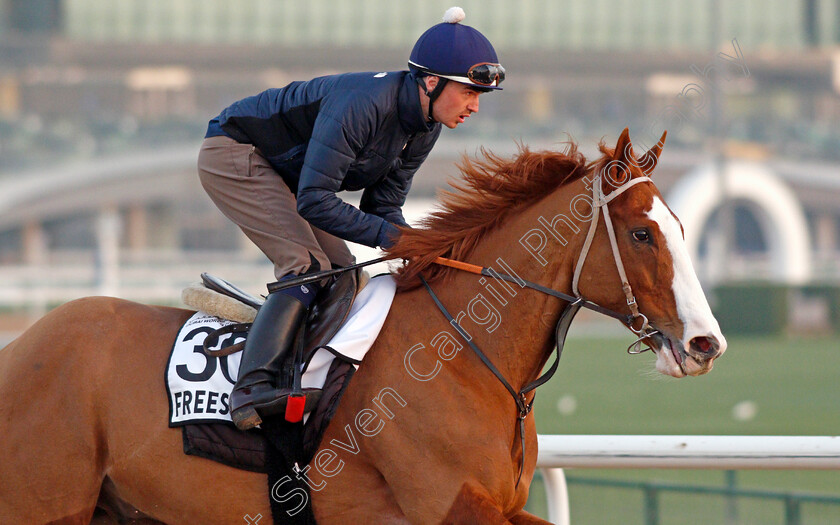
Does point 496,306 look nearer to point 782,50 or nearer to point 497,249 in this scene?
point 497,249

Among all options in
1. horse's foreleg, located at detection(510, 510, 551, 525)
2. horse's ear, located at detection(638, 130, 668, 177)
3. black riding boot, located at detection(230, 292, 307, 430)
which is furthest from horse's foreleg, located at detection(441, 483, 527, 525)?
horse's ear, located at detection(638, 130, 668, 177)

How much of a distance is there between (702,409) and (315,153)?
10.6m

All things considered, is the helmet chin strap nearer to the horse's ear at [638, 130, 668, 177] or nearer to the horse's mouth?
the horse's ear at [638, 130, 668, 177]

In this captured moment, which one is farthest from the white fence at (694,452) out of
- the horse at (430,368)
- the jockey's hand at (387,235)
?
the jockey's hand at (387,235)

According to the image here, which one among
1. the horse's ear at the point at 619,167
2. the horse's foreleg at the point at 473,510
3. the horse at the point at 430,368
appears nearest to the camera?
the horse's foreleg at the point at 473,510

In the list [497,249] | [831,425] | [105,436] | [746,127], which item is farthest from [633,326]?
[746,127]

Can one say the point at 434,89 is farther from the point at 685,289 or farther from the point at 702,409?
the point at 702,409

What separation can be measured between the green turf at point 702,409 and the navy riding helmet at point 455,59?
112 cm

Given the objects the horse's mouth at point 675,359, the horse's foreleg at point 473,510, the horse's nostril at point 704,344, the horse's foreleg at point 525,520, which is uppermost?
the horse's nostril at point 704,344

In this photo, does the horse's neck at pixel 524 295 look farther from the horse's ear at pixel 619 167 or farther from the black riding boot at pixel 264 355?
the black riding boot at pixel 264 355

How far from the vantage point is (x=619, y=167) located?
11.4 ft

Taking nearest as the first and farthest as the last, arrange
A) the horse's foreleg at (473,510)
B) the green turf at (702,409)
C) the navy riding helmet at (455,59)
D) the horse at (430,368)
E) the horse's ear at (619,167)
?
the horse's foreleg at (473,510) → the horse at (430,368) → the horse's ear at (619,167) → the navy riding helmet at (455,59) → the green turf at (702,409)

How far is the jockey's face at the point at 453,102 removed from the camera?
3598 mm

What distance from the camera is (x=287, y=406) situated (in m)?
3.38
